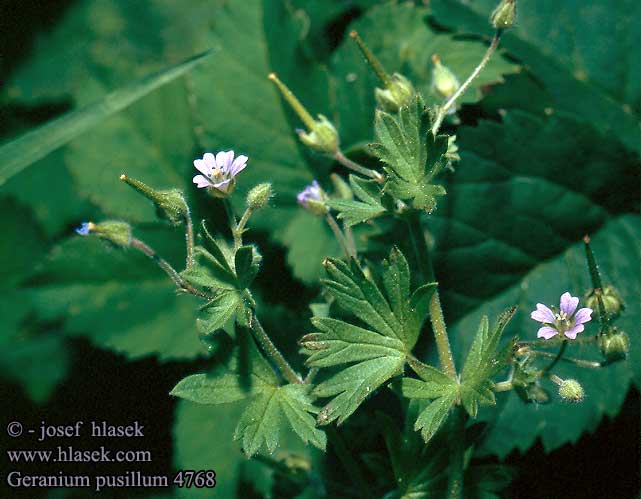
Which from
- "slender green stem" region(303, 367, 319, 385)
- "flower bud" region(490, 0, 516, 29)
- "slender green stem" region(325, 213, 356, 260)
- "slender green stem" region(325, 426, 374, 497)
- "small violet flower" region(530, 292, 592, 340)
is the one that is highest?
"flower bud" region(490, 0, 516, 29)

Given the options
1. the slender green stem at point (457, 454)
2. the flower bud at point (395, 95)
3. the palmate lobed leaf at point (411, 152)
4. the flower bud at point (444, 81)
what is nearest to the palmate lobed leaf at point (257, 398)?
the slender green stem at point (457, 454)

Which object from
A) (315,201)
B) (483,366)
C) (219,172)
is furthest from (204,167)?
(483,366)

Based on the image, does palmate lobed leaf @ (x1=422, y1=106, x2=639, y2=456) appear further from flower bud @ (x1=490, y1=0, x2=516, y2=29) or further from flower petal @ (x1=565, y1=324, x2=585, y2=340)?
flower petal @ (x1=565, y1=324, x2=585, y2=340)

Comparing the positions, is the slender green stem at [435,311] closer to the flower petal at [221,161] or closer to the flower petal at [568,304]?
the flower petal at [568,304]

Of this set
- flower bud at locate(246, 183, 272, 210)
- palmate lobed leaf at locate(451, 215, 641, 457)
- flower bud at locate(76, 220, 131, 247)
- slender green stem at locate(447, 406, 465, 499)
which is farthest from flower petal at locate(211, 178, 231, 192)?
palmate lobed leaf at locate(451, 215, 641, 457)

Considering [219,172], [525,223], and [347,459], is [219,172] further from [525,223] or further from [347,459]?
[525,223]

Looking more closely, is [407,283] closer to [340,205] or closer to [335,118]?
[340,205]
